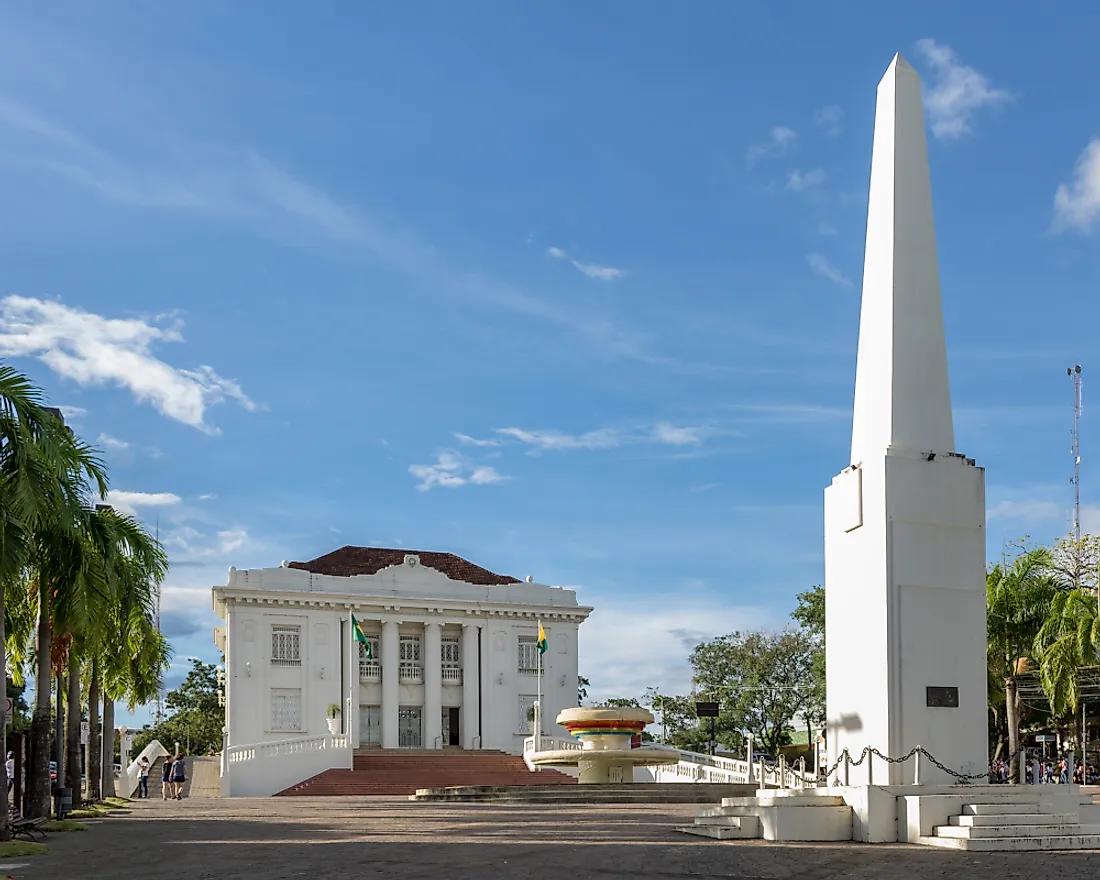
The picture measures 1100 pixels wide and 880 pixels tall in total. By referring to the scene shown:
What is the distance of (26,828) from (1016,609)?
34.0 metres

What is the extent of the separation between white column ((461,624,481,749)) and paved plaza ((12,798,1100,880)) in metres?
→ 37.6

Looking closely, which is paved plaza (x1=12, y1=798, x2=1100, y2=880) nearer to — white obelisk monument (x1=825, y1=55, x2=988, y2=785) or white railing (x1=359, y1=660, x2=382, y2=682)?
white obelisk monument (x1=825, y1=55, x2=988, y2=785)

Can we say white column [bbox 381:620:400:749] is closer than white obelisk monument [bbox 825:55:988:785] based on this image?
No

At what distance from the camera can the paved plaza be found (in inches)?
504

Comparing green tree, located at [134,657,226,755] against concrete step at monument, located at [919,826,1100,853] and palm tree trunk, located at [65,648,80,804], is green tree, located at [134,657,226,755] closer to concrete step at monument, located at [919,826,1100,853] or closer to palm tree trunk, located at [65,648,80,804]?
palm tree trunk, located at [65,648,80,804]

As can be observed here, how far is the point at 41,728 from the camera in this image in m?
21.1

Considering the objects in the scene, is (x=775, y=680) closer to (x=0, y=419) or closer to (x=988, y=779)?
(x=988, y=779)

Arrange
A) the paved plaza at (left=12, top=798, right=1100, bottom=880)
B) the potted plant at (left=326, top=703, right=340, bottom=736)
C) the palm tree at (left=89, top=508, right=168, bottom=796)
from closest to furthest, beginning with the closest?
the paved plaza at (left=12, top=798, right=1100, bottom=880) → the palm tree at (left=89, top=508, right=168, bottom=796) → the potted plant at (left=326, top=703, right=340, bottom=736)

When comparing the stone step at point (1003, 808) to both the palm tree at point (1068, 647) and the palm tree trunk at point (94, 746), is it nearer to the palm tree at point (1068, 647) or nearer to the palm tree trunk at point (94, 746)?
the palm tree trunk at point (94, 746)

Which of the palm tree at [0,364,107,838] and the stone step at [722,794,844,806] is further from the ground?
the palm tree at [0,364,107,838]

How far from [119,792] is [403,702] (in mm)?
14773

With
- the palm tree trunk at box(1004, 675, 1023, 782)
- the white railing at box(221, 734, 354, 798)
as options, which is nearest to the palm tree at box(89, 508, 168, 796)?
the white railing at box(221, 734, 354, 798)

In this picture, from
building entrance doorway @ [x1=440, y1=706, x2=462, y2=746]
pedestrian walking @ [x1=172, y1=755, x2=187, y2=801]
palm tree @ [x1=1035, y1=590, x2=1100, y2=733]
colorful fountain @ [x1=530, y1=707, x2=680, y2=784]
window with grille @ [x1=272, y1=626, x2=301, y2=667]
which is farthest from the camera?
building entrance doorway @ [x1=440, y1=706, x2=462, y2=746]

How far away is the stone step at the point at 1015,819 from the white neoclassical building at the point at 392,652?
1644 inches
